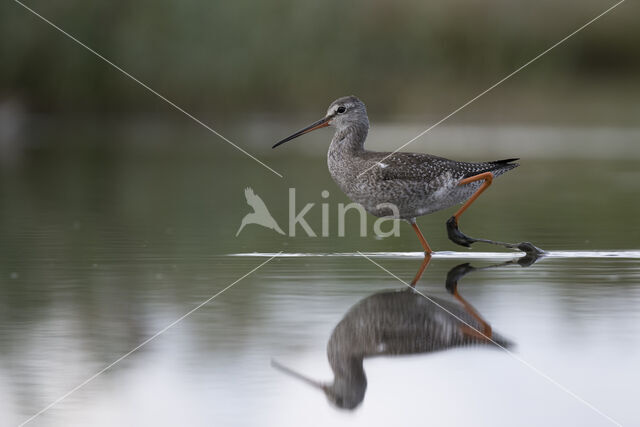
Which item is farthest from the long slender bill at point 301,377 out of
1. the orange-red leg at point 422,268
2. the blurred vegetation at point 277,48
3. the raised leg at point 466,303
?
the blurred vegetation at point 277,48

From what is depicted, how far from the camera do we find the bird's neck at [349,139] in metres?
10.5

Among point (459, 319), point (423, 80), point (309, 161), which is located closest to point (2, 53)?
point (309, 161)

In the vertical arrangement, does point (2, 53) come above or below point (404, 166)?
above

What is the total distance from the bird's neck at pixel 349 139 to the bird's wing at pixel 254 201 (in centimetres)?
236

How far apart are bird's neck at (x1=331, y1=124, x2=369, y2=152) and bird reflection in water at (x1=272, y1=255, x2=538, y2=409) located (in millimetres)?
3081

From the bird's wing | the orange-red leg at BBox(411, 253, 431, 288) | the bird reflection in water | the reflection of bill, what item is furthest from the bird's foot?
the bird's wing

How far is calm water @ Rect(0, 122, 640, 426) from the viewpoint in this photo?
199 inches

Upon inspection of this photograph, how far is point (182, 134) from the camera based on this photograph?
2469cm

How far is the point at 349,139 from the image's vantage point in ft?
34.6

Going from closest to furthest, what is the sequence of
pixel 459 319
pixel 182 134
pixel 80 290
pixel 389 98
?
pixel 459 319, pixel 80 290, pixel 182 134, pixel 389 98

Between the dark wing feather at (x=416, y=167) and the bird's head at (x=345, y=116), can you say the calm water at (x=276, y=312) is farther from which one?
the bird's head at (x=345, y=116)

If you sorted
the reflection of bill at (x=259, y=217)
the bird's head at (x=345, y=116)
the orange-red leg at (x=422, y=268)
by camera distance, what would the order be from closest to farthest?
the orange-red leg at (x=422, y=268) < the bird's head at (x=345, y=116) < the reflection of bill at (x=259, y=217)

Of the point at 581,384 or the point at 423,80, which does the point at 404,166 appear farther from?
the point at 423,80

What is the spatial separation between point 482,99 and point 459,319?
1027 inches
